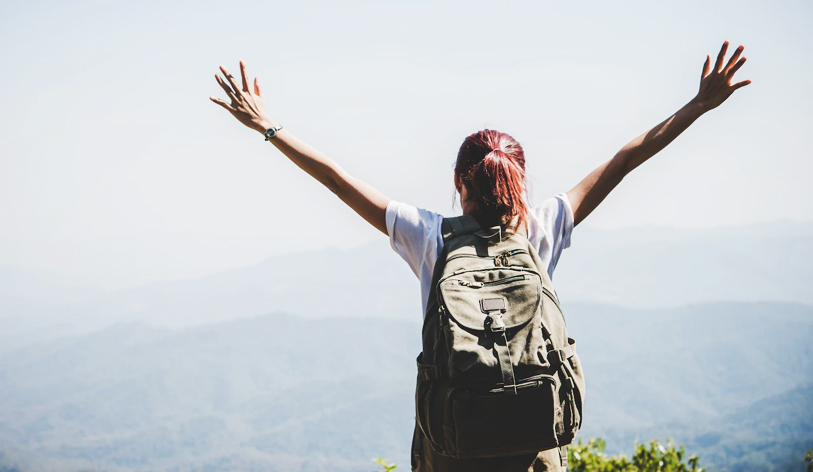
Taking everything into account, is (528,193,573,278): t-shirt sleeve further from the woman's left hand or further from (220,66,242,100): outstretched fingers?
(220,66,242,100): outstretched fingers

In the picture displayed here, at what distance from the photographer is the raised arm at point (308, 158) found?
2.16 meters

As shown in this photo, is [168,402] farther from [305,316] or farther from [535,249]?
[535,249]

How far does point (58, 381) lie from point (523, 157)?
5622 centimetres

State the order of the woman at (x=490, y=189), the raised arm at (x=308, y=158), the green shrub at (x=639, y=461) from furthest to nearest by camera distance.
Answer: the green shrub at (x=639, y=461) < the raised arm at (x=308, y=158) < the woman at (x=490, y=189)

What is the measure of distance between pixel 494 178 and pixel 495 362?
2.02ft

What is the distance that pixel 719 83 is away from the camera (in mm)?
2391

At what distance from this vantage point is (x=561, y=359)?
1857mm

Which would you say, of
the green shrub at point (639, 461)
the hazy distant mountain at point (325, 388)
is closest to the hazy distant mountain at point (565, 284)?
the hazy distant mountain at point (325, 388)

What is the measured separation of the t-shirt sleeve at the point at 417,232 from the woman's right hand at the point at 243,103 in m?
0.68

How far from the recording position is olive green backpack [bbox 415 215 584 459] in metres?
1.80

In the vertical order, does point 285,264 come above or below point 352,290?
above

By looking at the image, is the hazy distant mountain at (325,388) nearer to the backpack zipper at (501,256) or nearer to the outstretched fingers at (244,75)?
the outstretched fingers at (244,75)

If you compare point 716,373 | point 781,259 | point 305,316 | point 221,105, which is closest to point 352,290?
point 305,316

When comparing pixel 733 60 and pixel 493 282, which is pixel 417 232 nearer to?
pixel 493 282
